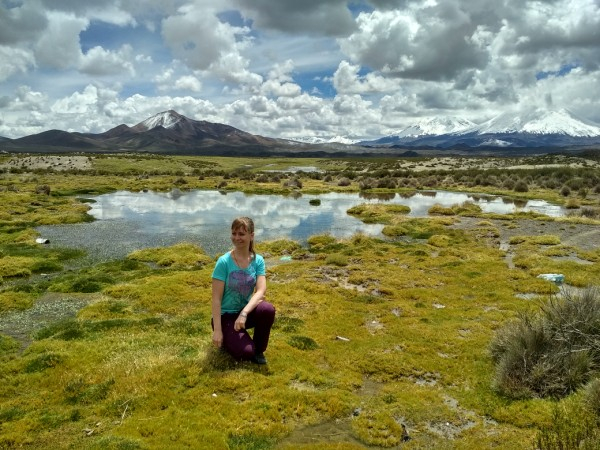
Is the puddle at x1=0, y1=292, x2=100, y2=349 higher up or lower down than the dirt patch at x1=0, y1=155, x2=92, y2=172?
lower down

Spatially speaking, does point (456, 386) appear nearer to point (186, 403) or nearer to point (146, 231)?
point (186, 403)

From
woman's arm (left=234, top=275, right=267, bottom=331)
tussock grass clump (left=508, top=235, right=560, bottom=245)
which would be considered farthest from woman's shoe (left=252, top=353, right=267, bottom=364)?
tussock grass clump (left=508, top=235, right=560, bottom=245)

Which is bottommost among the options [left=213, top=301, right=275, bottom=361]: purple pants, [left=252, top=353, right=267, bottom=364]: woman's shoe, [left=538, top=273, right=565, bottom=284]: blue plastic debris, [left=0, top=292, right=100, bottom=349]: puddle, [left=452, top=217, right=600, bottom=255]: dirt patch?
[left=452, top=217, right=600, bottom=255]: dirt patch

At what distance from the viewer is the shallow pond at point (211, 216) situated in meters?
36.6

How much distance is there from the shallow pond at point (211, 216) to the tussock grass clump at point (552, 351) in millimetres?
24335

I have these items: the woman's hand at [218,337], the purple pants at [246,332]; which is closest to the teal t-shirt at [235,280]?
the purple pants at [246,332]

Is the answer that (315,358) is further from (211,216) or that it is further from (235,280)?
(211,216)

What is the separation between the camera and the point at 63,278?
23.6 m

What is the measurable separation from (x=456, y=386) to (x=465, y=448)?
3.27m

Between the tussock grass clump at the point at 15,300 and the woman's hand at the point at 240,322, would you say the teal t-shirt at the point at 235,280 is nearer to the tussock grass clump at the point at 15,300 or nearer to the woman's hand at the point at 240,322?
the woman's hand at the point at 240,322

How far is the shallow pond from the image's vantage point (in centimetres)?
3656

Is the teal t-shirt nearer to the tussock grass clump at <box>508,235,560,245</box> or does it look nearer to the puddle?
the puddle

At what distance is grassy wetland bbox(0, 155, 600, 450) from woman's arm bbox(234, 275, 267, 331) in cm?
150

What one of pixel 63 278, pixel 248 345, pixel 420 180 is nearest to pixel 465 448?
pixel 248 345
